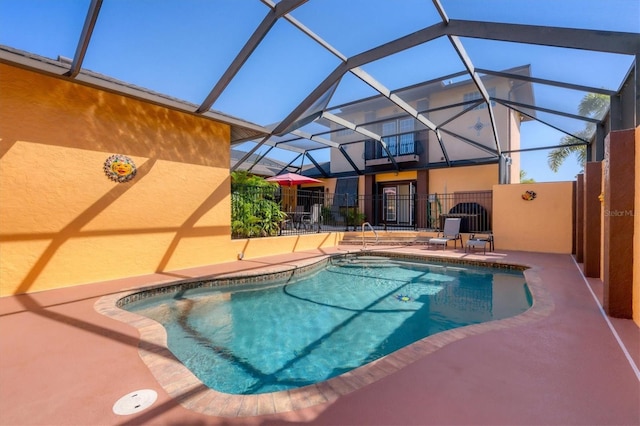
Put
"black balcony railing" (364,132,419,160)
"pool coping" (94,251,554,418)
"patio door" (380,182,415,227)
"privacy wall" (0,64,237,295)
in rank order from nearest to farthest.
Result: "pool coping" (94,251,554,418) → "privacy wall" (0,64,237,295) → "black balcony railing" (364,132,419,160) → "patio door" (380,182,415,227)

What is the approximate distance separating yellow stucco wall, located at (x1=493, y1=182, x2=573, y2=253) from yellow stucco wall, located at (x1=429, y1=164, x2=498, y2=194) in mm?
3382

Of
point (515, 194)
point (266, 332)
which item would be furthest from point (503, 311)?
point (515, 194)

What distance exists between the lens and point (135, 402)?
2533 mm

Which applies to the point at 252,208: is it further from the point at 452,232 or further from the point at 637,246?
the point at 637,246

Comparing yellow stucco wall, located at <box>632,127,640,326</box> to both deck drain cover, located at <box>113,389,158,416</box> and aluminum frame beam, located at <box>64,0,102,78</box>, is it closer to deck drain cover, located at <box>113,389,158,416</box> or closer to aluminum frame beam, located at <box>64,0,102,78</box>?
deck drain cover, located at <box>113,389,158,416</box>

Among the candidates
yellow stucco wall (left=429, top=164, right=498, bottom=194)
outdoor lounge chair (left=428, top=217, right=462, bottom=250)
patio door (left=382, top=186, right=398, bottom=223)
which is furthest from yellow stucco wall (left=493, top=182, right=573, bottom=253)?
patio door (left=382, top=186, right=398, bottom=223)

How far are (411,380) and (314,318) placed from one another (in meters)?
3.05

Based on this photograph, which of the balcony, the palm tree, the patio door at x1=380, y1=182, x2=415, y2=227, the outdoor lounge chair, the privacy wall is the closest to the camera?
the privacy wall

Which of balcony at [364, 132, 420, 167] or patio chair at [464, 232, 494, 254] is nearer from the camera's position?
patio chair at [464, 232, 494, 254]

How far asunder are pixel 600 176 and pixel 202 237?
412 inches

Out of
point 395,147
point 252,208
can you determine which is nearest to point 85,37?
point 252,208

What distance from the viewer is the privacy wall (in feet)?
18.9

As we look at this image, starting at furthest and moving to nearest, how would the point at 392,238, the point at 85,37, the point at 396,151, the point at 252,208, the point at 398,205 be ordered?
1. the point at 398,205
2. the point at 396,151
3. the point at 392,238
4. the point at 252,208
5. the point at 85,37

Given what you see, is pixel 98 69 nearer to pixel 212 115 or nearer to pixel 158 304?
pixel 212 115
